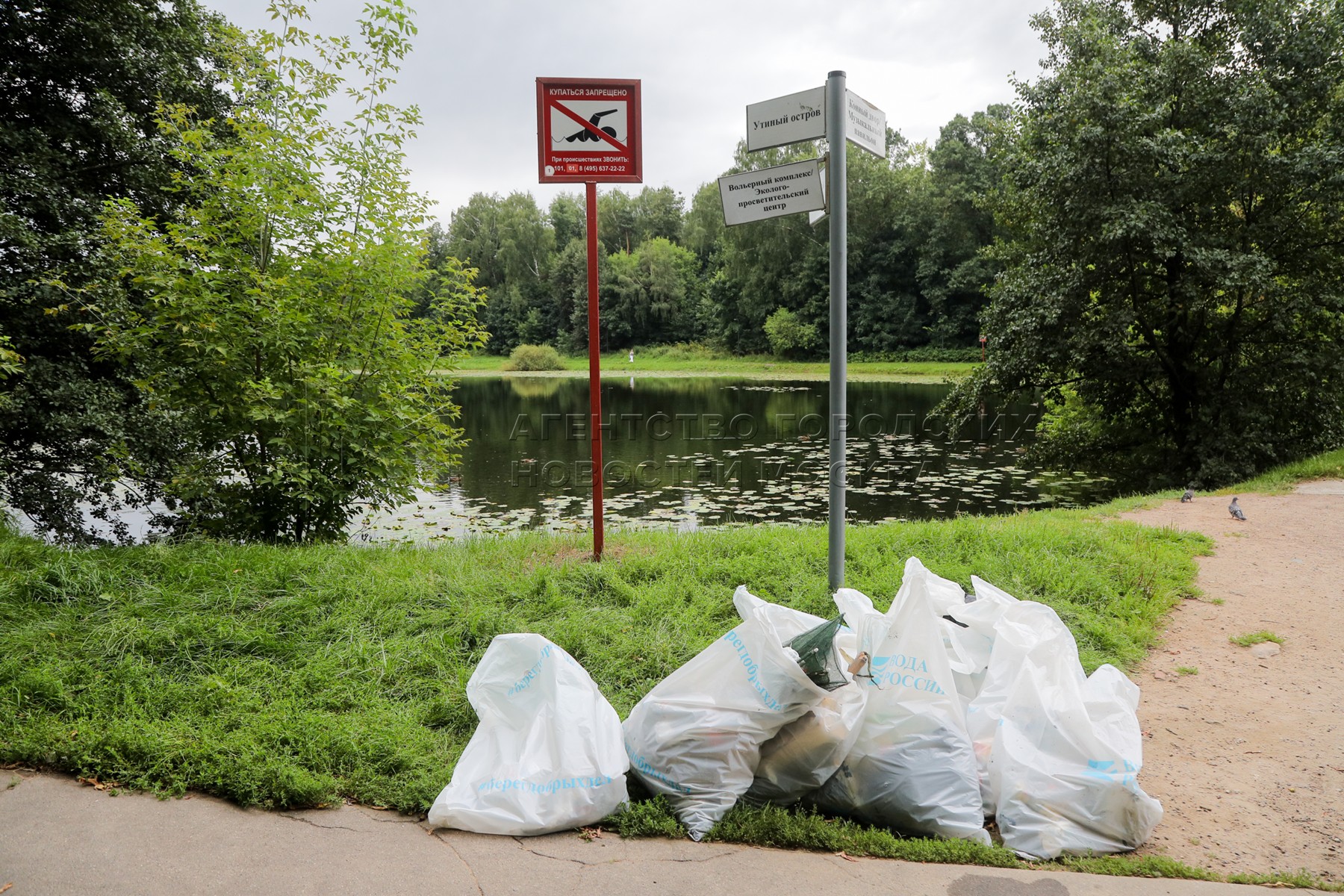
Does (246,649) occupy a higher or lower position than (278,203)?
lower

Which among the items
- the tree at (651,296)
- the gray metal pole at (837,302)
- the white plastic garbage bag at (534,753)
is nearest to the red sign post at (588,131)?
the gray metal pole at (837,302)

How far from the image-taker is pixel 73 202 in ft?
27.3

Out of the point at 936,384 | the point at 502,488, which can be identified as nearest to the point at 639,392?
the point at 936,384

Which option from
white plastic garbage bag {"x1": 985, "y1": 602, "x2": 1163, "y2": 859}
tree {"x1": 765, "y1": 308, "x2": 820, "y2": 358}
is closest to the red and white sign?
white plastic garbage bag {"x1": 985, "y1": 602, "x2": 1163, "y2": 859}

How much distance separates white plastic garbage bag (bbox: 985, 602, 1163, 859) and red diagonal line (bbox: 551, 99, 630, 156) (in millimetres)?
3812

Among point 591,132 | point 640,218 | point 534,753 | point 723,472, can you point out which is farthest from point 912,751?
point 640,218

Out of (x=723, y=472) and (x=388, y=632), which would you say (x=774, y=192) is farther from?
(x=723, y=472)

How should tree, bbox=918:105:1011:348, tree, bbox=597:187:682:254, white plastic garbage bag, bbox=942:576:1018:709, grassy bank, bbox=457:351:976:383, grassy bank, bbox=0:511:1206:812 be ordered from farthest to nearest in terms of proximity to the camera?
tree, bbox=597:187:682:254 → tree, bbox=918:105:1011:348 → grassy bank, bbox=457:351:976:383 → white plastic garbage bag, bbox=942:576:1018:709 → grassy bank, bbox=0:511:1206:812

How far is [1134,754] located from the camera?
2.73 m

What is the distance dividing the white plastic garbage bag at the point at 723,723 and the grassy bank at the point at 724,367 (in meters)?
32.7

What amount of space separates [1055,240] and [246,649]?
12735mm

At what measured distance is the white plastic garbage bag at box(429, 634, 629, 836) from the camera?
261 centimetres

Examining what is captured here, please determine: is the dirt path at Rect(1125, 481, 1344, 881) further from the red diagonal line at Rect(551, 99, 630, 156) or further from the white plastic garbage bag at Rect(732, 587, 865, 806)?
the red diagonal line at Rect(551, 99, 630, 156)

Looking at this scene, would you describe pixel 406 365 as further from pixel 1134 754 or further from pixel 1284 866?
pixel 1284 866
